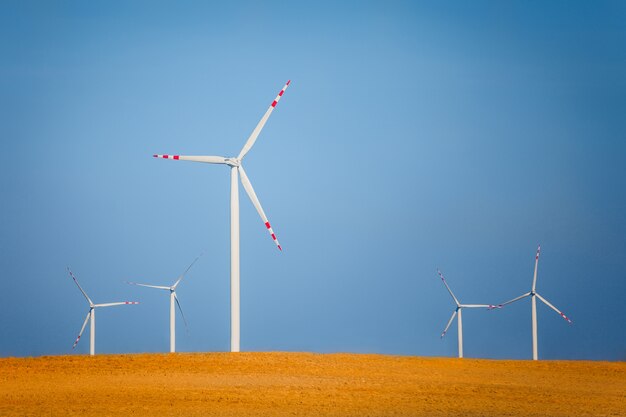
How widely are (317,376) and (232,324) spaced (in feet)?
24.8

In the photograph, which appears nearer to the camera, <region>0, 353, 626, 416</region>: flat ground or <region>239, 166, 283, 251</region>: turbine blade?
<region>0, 353, 626, 416</region>: flat ground

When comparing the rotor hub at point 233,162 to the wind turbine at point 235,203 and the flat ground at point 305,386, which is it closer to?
the wind turbine at point 235,203

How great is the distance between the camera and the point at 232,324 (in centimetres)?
4747

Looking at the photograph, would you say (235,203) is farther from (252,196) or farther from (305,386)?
(305,386)

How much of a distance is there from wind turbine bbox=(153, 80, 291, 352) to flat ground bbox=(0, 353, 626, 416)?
9.42 ft

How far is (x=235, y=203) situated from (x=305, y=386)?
14.9m

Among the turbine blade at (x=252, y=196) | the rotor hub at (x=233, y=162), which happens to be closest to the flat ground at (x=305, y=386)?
the turbine blade at (x=252, y=196)

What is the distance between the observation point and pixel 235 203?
50.0 m

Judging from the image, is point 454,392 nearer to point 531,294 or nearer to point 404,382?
point 404,382

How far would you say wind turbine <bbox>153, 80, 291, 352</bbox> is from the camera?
4756cm

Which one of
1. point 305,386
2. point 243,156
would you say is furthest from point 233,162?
point 305,386

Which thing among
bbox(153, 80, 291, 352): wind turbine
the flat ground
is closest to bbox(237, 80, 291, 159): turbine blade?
bbox(153, 80, 291, 352): wind turbine

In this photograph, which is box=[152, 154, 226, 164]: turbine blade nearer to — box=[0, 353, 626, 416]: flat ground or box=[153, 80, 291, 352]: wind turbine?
box=[153, 80, 291, 352]: wind turbine

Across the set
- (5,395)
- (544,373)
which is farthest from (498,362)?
(5,395)
